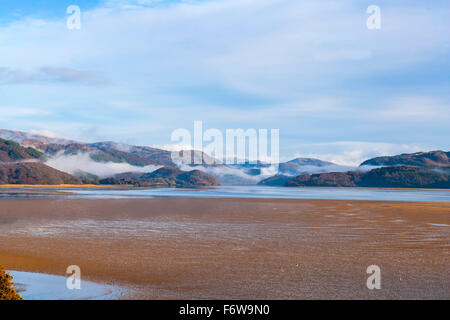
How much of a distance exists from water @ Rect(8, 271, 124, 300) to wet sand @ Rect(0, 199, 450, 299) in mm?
786

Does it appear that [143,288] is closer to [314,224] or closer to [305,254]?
[305,254]

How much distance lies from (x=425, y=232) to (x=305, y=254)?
13001 millimetres

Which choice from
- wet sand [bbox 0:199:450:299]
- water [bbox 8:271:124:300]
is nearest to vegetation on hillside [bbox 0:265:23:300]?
water [bbox 8:271:124:300]

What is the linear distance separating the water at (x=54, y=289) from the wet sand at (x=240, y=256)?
2.58 ft

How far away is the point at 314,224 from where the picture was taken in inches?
1347

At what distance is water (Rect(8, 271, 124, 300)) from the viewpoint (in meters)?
13.4

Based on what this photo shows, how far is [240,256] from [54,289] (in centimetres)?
925

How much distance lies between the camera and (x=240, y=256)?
67.6 feet

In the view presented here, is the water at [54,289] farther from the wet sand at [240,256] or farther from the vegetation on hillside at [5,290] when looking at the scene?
the vegetation on hillside at [5,290]

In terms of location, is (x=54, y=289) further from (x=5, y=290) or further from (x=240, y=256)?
(x=240, y=256)

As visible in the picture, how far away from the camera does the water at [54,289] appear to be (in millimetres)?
13367

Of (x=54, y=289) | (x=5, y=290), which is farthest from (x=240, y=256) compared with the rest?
(x=5, y=290)
